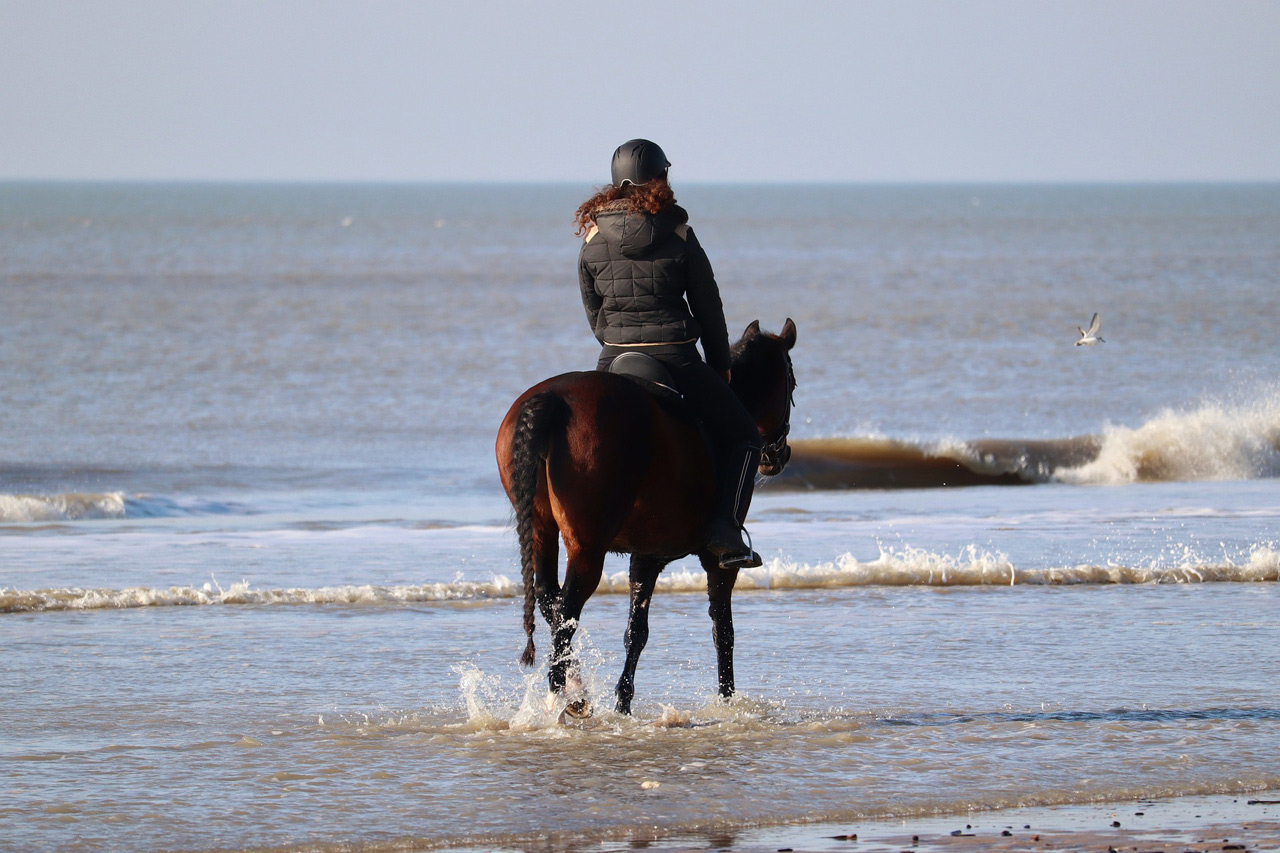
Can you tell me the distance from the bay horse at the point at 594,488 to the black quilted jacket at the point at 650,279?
1.15ft

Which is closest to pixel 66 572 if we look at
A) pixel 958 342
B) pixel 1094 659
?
pixel 1094 659

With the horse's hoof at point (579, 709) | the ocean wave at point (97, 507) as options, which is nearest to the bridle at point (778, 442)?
the horse's hoof at point (579, 709)

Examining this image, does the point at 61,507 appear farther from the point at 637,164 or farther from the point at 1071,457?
the point at 1071,457

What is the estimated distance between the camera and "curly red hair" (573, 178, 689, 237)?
23.7 feet

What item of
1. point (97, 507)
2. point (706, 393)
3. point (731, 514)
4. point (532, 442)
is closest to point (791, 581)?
point (731, 514)

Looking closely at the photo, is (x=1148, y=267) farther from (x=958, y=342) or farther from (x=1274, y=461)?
(x=1274, y=461)

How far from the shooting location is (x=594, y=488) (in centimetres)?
695

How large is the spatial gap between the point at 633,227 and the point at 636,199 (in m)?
0.13

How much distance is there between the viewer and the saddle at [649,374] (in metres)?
7.25

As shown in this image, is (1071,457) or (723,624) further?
(1071,457)

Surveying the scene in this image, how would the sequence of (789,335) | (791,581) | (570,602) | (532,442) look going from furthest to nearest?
1. (791,581)
2. (789,335)
3. (570,602)
4. (532,442)

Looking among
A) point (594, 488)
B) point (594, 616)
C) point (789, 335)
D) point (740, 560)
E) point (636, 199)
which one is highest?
point (636, 199)

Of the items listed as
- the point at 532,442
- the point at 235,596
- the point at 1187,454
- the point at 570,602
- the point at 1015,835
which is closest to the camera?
the point at 1015,835

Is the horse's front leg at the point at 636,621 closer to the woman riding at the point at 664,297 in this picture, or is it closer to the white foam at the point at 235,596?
the woman riding at the point at 664,297
